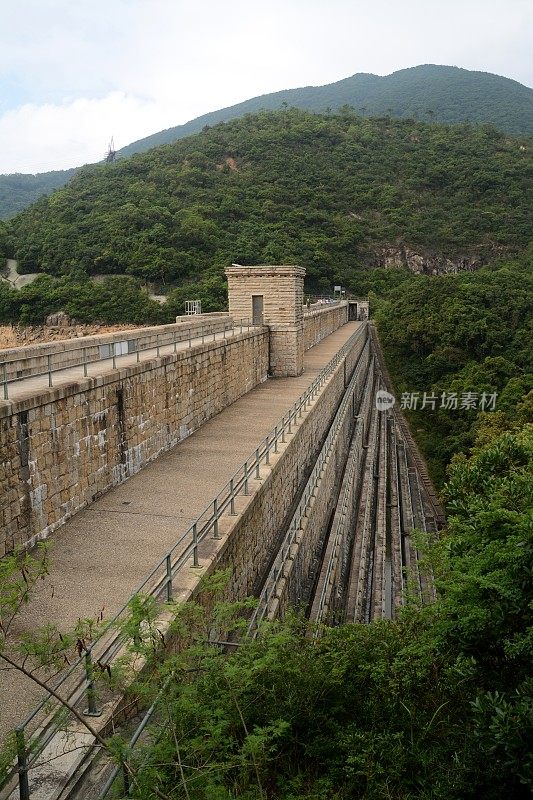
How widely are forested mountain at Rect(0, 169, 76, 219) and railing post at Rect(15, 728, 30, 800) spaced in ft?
422

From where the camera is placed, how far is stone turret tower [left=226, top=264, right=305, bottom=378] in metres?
21.4

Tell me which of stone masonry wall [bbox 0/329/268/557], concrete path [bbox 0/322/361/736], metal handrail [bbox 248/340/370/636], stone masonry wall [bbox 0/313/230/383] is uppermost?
stone masonry wall [bbox 0/313/230/383]

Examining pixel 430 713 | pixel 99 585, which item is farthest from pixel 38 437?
pixel 430 713

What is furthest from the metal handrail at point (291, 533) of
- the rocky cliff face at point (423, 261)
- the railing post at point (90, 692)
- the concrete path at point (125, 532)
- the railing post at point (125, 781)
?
the rocky cliff face at point (423, 261)

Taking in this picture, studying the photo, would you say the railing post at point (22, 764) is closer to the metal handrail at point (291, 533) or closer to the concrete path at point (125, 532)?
the concrete path at point (125, 532)

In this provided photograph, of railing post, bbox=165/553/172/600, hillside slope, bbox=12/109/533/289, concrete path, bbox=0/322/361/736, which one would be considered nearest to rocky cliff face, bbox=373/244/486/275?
hillside slope, bbox=12/109/533/289

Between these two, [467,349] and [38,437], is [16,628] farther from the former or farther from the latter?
[467,349]

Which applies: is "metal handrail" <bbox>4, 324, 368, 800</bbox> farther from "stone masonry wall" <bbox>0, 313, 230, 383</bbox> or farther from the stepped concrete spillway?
"stone masonry wall" <bbox>0, 313, 230, 383</bbox>

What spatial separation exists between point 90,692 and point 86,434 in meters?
4.98

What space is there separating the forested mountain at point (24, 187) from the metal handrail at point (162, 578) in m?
123

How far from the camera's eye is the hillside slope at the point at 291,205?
182ft

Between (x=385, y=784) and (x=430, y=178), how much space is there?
94.1 m

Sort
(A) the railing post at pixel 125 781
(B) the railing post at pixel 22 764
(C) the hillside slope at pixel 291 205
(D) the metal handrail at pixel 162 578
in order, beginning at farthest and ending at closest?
(C) the hillside slope at pixel 291 205 < (A) the railing post at pixel 125 781 < (D) the metal handrail at pixel 162 578 < (B) the railing post at pixel 22 764

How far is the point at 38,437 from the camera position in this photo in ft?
25.1
